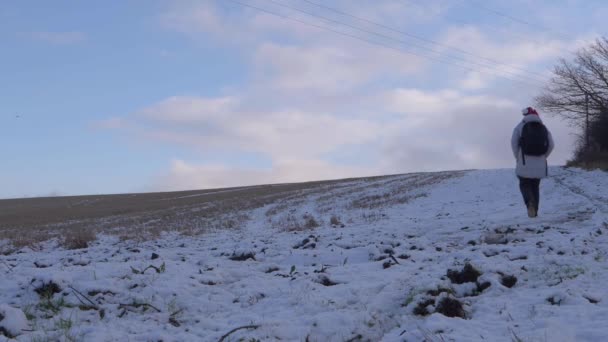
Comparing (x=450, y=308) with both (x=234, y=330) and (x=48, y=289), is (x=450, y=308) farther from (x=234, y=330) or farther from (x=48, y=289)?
(x=48, y=289)

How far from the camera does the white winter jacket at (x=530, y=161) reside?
1020 centimetres

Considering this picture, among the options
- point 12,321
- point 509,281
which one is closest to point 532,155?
point 509,281

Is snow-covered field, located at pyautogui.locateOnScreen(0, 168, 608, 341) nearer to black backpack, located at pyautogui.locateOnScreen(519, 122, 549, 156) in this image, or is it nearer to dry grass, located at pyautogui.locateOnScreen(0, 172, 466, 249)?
black backpack, located at pyautogui.locateOnScreen(519, 122, 549, 156)

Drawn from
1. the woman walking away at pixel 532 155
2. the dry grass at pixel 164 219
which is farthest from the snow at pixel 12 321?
the woman walking away at pixel 532 155

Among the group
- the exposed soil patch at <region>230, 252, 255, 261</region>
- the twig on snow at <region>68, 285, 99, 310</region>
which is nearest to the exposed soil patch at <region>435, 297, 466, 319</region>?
the twig on snow at <region>68, 285, 99, 310</region>

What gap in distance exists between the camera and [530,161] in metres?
10.2

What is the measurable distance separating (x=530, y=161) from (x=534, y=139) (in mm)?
448

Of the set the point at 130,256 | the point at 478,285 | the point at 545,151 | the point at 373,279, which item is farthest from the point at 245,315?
the point at 545,151

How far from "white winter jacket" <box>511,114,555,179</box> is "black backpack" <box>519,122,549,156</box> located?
83mm

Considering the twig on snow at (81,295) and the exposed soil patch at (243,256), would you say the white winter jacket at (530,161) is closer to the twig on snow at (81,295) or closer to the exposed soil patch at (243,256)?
the exposed soil patch at (243,256)

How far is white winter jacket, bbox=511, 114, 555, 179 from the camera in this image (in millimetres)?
10200

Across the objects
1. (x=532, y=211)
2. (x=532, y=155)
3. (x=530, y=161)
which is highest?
(x=532, y=155)

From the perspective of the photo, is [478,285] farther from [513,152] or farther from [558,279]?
[513,152]

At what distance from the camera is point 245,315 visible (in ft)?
14.3
